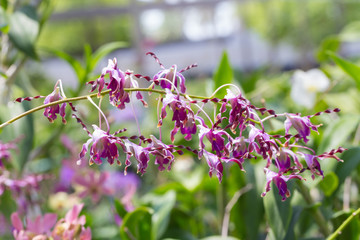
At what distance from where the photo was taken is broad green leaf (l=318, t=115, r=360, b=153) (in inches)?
23.3

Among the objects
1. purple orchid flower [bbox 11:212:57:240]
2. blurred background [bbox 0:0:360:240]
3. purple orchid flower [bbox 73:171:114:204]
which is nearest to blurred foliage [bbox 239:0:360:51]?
blurred background [bbox 0:0:360:240]

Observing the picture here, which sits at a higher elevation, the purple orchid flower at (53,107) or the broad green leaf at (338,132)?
the broad green leaf at (338,132)

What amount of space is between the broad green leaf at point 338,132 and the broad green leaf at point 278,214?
14cm

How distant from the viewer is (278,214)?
49 centimetres

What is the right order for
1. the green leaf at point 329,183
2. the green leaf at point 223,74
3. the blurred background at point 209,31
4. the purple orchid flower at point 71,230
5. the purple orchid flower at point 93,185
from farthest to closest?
the blurred background at point 209,31
the purple orchid flower at point 93,185
the green leaf at point 223,74
the green leaf at point 329,183
the purple orchid flower at point 71,230

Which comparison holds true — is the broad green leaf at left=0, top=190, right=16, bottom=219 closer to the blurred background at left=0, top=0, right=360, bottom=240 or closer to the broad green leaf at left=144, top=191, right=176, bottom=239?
the blurred background at left=0, top=0, right=360, bottom=240

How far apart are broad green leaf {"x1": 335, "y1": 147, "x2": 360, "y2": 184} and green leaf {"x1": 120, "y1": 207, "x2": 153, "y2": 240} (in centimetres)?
25

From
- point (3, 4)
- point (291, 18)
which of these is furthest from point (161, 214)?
point (291, 18)

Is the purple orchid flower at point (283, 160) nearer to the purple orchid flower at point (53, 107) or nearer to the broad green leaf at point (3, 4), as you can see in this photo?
the purple orchid flower at point (53, 107)

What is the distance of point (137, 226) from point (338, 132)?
30 centimetres

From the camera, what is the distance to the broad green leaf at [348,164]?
579 millimetres

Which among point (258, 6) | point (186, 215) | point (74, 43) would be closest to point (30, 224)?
point (186, 215)

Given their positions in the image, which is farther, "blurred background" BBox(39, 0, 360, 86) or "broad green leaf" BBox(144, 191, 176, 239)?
"blurred background" BBox(39, 0, 360, 86)

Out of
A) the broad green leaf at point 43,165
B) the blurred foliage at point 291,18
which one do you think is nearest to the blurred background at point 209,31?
the blurred foliage at point 291,18
